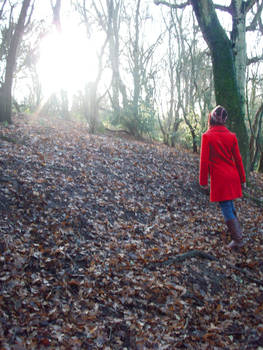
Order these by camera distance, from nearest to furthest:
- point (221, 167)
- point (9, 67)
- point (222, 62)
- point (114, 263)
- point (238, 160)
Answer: point (114, 263) → point (221, 167) → point (238, 160) → point (222, 62) → point (9, 67)

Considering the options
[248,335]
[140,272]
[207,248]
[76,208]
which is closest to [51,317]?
[140,272]

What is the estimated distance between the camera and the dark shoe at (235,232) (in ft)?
17.8

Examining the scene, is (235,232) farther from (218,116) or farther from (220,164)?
(218,116)

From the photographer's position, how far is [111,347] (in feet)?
10.7

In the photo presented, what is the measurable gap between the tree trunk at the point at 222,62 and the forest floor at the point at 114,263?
2.50 metres

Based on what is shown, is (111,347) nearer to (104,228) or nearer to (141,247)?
(141,247)

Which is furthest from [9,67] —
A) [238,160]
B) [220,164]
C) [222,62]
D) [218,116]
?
[238,160]

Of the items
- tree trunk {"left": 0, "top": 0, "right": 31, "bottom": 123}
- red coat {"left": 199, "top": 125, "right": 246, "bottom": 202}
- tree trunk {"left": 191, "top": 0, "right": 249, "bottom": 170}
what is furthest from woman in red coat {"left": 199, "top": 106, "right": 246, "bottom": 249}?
tree trunk {"left": 0, "top": 0, "right": 31, "bottom": 123}

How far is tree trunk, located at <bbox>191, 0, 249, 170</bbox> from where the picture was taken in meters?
8.58

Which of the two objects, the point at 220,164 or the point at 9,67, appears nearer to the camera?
the point at 220,164

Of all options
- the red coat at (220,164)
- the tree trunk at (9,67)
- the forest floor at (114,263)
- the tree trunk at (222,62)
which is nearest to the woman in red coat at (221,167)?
the red coat at (220,164)

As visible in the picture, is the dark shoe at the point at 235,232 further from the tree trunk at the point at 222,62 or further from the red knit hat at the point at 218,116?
the tree trunk at the point at 222,62

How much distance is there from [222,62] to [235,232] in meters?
5.13

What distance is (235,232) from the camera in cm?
546
